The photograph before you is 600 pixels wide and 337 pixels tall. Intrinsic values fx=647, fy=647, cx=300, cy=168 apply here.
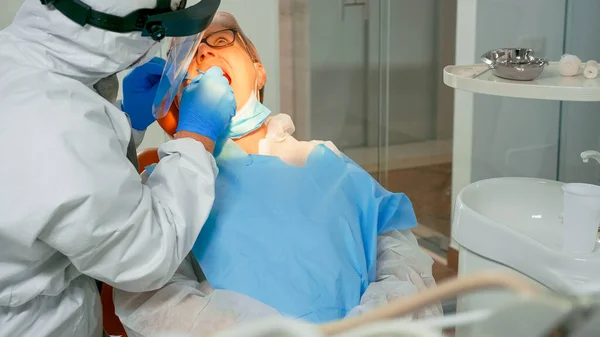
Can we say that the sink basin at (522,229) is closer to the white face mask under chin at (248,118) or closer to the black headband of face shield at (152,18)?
the white face mask under chin at (248,118)

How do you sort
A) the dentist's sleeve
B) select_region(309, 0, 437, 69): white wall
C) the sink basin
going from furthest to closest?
select_region(309, 0, 437, 69): white wall
the sink basin
the dentist's sleeve

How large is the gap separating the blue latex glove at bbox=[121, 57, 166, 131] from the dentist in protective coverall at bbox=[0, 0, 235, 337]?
252mm

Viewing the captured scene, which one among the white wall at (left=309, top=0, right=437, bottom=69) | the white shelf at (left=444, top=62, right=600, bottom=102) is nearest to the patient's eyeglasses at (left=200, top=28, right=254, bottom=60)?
the white shelf at (left=444, top=62, right=600, bottom=102)

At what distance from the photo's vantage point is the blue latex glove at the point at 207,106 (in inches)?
53.9

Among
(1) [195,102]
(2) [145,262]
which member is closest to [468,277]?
(2) [145,262]

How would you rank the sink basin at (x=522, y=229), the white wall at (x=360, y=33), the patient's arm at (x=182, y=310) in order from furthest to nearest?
the white wall at (x=360, y=33)
the sink basin at (x=522, y=229)
the patient's arm at (x=182, y=310)

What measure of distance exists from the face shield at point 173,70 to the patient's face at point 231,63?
0.35 ft

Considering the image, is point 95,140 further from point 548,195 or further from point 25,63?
point 548,195

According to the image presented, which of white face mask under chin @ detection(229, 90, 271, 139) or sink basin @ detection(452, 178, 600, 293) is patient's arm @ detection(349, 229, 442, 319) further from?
white face mask under chin @ detection(229, 90, 271, 139)

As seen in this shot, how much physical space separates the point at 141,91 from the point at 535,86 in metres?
0.92

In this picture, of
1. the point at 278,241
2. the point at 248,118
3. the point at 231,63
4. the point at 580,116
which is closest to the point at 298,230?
the point at 278,241

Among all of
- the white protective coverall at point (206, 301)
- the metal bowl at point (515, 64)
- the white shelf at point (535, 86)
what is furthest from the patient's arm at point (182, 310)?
the metal bowl at point (515, 64)

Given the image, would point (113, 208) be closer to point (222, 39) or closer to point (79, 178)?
point (79, 178)

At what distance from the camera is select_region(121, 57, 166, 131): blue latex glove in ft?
4.93
